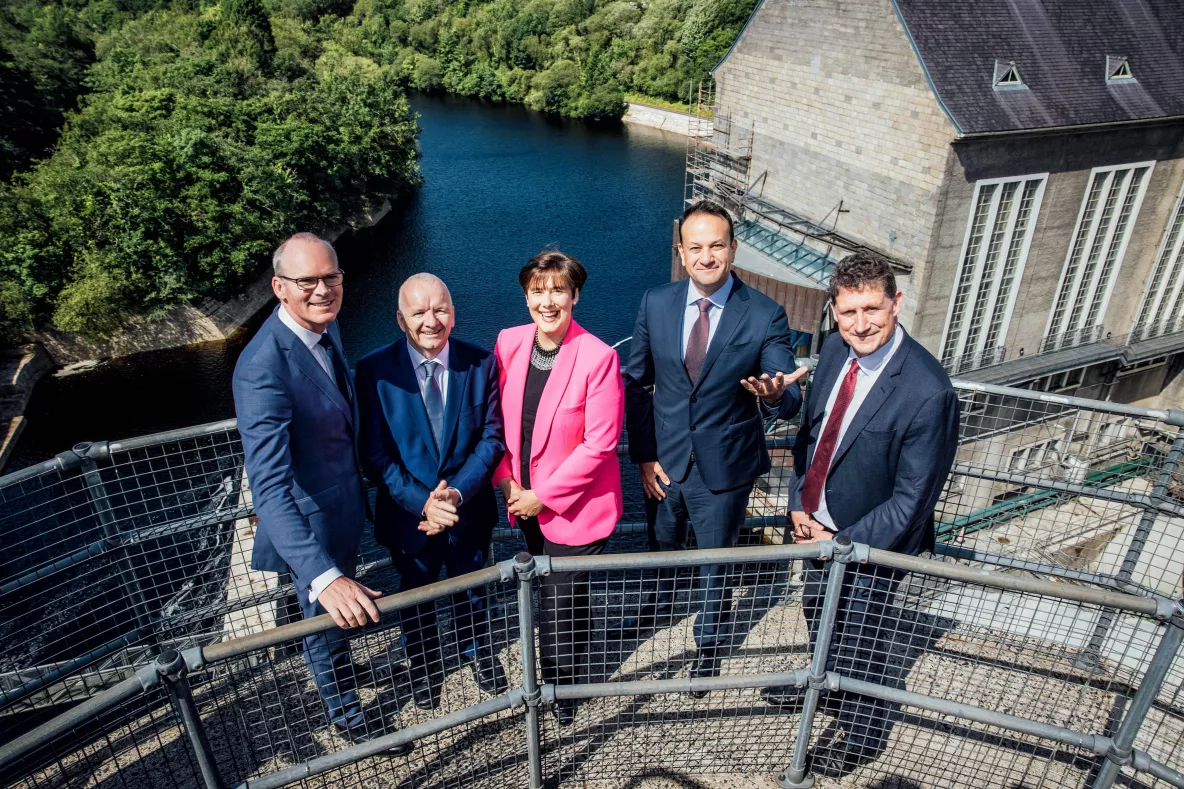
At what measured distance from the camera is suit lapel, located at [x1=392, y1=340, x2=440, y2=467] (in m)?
3.58

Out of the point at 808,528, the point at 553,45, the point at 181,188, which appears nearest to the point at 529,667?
the point at 808,528

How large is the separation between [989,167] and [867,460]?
1499 cm

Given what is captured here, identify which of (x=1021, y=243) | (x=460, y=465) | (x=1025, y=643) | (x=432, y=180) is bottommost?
(x=432, y=180)

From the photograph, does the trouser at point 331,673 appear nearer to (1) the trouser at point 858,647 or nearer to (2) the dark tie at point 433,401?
(2) the dark tie at point 433,401

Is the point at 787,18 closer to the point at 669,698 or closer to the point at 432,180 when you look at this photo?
the point at 669,698

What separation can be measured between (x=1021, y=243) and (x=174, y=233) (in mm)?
23811

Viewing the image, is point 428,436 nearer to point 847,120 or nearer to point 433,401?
point 433,401

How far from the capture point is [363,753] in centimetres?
296

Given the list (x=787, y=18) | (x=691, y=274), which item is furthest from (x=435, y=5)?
(x=691, y=274)

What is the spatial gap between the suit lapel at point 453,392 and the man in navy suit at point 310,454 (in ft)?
1.31

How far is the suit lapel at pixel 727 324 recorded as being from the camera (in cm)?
376

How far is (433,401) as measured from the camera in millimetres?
3658

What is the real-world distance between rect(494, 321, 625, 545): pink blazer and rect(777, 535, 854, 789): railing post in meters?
1.09

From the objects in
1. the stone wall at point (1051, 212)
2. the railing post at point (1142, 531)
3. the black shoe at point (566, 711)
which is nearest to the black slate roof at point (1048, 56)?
the stone wall at point (1051, 212)
